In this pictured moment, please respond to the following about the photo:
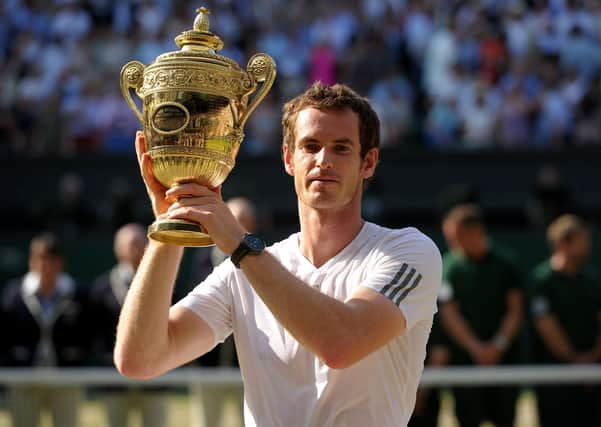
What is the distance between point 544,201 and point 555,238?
4.76 m

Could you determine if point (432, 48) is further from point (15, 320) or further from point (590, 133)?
point (15, 320)

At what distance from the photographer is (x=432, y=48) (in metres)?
15.6

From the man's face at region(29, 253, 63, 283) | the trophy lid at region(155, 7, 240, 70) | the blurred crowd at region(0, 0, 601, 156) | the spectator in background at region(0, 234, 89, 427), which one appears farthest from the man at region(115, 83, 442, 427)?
the blurred crowd at region(0, 0, 601, 156)

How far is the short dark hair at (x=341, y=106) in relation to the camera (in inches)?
135

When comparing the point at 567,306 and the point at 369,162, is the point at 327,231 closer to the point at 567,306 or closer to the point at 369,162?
the point at 369,162

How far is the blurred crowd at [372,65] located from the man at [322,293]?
10.9 meters

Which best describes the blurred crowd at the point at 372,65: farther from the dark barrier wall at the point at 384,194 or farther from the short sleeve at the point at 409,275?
the short sleeve at the point at 409,275

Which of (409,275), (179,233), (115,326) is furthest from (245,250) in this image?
(115,326)

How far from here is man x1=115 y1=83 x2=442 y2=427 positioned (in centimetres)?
330

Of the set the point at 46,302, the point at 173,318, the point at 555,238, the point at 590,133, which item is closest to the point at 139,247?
the point at 46,302

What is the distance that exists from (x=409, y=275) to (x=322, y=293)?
0.34m

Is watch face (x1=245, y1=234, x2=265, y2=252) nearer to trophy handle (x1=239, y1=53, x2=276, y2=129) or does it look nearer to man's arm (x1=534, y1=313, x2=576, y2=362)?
trophy handle (x1=239, y1=53, x2=276, y2=129)

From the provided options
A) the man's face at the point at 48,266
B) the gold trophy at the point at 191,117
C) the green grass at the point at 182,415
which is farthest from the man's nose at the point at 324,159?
the man's face at the point at 48,266

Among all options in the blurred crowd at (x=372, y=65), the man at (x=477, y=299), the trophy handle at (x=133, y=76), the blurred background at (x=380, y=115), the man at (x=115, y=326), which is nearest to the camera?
the trophy handle at (x=133, y=76)
